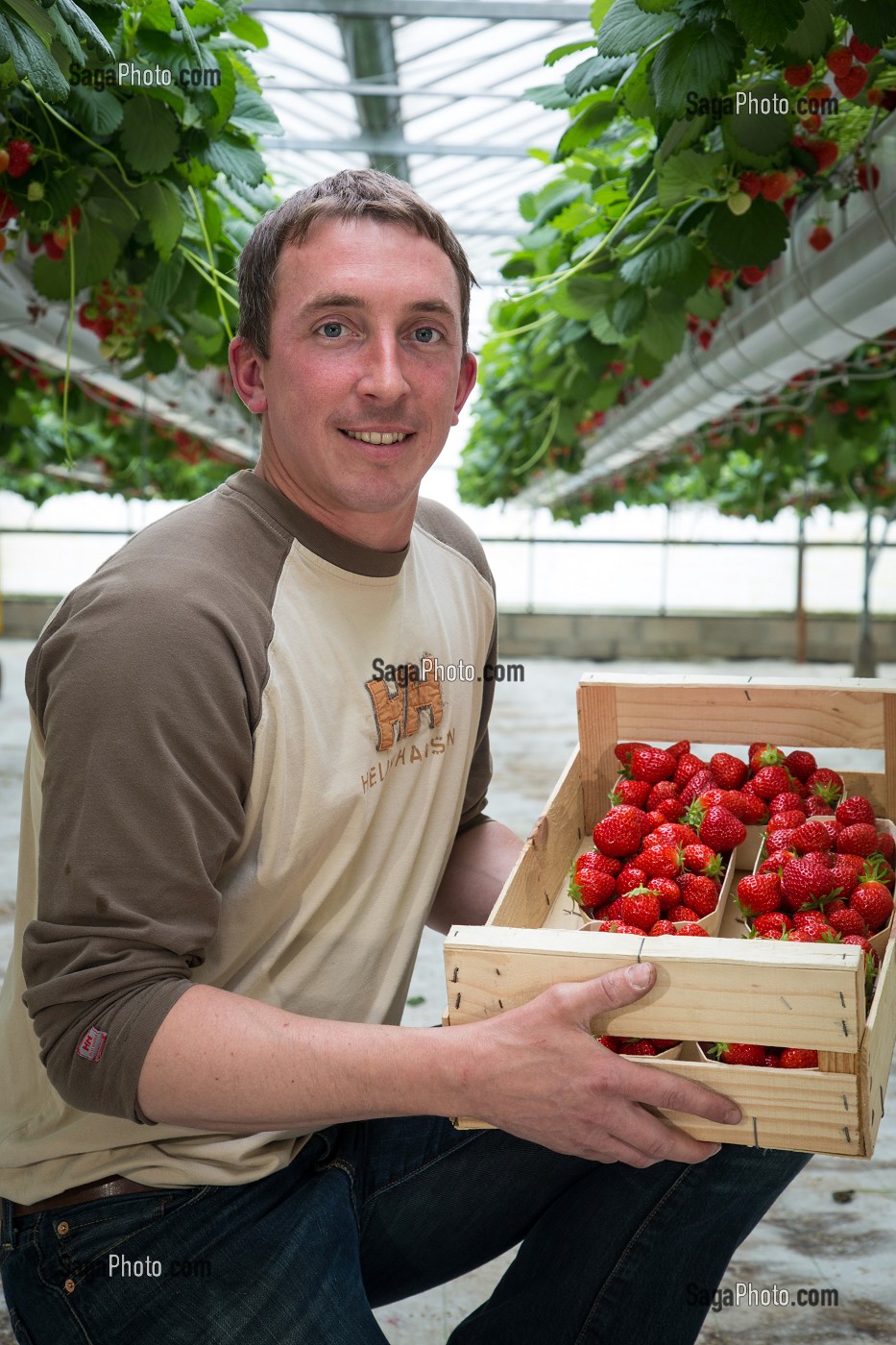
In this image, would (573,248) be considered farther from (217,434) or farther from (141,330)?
(217,434)

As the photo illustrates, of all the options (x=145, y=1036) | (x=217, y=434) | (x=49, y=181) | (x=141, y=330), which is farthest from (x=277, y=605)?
(x=217, y=434)

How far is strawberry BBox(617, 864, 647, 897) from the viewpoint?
1.53 m

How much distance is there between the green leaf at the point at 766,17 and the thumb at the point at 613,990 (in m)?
1.07

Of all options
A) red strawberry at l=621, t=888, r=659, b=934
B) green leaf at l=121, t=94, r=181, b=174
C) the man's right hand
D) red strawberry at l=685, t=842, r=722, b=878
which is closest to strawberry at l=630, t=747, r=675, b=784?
red strawberry at l=685, t=842, r=722, b=878

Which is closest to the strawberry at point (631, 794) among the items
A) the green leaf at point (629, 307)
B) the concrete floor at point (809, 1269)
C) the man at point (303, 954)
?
the man at point (303, 954)

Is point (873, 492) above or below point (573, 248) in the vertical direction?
above

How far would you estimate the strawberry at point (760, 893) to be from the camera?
4.80 feet

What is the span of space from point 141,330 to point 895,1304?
2.74 meters

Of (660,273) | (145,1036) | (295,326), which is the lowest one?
(145,1036)

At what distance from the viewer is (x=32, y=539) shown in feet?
52.6

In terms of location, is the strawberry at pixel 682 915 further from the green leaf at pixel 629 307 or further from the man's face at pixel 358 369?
the green leaf at pixel 629 307

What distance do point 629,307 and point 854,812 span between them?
1325 millimetres

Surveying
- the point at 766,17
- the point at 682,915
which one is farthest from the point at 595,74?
the point at 682,915

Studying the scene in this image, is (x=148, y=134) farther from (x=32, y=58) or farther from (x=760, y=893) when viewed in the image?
(x=760, y=893)
